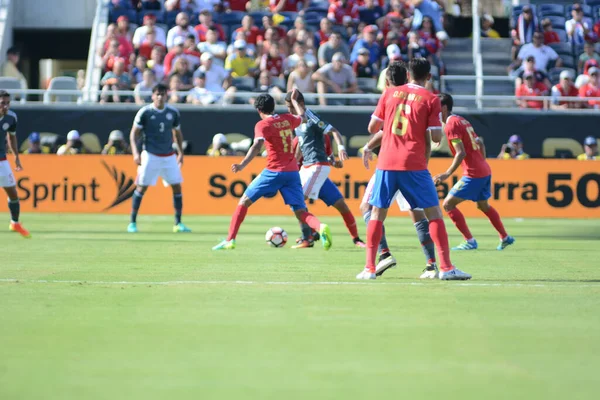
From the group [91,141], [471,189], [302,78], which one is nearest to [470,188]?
[471,189]

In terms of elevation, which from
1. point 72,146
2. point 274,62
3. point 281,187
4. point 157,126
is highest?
point 274,62

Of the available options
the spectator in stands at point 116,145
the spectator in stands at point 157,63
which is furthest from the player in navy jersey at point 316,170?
the spectator in stands at point 157,63

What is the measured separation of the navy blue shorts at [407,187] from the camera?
34.6ft

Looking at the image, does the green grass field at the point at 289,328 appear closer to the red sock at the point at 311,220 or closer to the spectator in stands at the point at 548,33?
the red sock at the point at 311,220

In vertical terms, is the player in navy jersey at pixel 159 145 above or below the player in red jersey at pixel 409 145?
below

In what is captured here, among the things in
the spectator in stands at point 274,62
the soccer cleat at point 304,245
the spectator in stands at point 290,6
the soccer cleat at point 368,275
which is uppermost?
the spectator in stands at point 290,6

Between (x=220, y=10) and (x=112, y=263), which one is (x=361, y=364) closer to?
(x=112, y=263)

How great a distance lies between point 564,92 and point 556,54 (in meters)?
1.99

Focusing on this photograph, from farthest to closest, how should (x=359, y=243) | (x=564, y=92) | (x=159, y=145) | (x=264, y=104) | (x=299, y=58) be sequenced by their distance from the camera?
(x=299, y=58)
(x=564, y=92)
(x=159, y=145)
(x=359, y=243)
(x=264, y=104)

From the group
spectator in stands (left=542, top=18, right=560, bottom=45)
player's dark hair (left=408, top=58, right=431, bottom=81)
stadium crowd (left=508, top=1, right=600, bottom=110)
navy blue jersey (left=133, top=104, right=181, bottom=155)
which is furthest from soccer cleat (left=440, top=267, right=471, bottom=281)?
spectator in stands (left=542, top=18, right=560, bottom=45)

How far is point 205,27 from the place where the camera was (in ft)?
94.2

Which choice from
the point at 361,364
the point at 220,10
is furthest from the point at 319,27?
the point at 361,364

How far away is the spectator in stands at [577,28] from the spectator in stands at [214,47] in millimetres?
9133

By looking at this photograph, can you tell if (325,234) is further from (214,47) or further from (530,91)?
(214,47)
